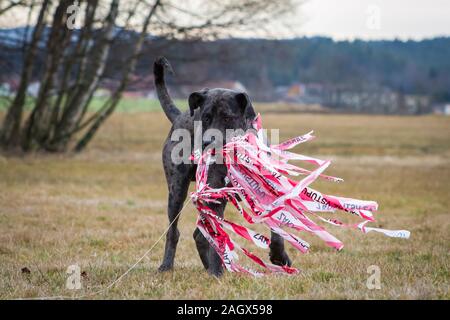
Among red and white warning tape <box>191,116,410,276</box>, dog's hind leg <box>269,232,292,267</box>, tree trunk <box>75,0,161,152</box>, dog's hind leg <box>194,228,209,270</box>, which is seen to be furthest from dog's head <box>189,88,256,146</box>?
tree trunk <box>75,0,161,152</box>

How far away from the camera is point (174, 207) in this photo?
6.66m

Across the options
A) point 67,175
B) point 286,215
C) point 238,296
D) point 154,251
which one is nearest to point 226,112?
point 286,215

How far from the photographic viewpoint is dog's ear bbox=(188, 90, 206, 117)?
20.1ft

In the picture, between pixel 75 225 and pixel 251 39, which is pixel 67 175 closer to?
pixel 75 225

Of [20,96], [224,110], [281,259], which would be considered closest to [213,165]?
[224,110]

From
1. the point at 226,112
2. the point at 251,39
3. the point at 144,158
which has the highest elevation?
the point at 251,39

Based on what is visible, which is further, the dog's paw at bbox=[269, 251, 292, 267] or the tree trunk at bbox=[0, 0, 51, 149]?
the tree trunk at bbox=[0, 0, 51, 149]

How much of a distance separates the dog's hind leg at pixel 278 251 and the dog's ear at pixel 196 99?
1.45 meters

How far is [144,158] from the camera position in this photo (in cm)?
2308

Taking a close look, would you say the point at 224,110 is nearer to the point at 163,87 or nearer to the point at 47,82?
the point at 163,87

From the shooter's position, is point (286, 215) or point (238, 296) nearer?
point (238, 296)

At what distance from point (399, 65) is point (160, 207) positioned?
318 feet

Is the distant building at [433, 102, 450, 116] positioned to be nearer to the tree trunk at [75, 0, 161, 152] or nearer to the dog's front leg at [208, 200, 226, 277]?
the tree trunk at [75, 0, 161, 152]

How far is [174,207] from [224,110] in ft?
4.07
